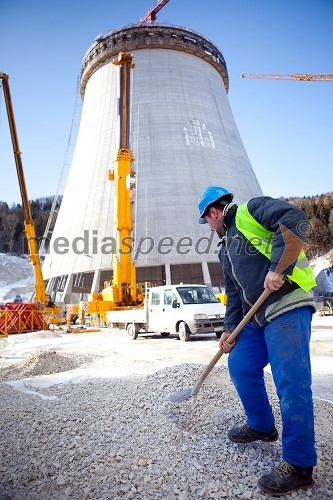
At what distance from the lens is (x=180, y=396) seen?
8.72ft

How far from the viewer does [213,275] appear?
25.7 m

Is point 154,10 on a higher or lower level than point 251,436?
higher

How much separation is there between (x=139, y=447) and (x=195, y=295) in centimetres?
721

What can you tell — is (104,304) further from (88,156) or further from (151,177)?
(88,156)

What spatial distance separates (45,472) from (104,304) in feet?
35.9

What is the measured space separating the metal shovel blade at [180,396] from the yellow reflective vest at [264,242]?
4.31 ft

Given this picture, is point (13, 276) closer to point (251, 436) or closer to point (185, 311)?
point (185, 311)

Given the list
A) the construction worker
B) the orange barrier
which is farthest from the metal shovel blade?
the orange barrier

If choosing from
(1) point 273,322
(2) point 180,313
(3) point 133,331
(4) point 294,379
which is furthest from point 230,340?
(3) point 133,331

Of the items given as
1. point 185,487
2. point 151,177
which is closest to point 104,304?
point 151,177

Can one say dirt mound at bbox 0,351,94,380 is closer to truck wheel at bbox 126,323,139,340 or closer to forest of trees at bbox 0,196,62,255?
truck wheel at bbox 126,323,139,340

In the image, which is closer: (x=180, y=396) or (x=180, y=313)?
(x=180, y=396)

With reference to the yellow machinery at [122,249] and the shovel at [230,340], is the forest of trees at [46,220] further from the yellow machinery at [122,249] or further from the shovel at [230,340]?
the shovel at [230,340]

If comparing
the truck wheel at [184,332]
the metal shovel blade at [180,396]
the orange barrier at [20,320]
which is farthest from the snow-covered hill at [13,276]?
the metal shovel blade at [180,396]
